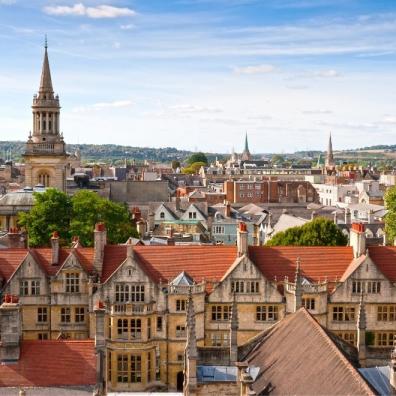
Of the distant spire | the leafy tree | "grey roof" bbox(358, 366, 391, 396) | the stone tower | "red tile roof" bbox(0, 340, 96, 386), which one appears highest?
the stone tower

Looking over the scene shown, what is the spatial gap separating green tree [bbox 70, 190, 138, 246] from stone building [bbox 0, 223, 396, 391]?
2068 cm

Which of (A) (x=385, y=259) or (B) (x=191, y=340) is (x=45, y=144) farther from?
(B) (x=191, y=340)

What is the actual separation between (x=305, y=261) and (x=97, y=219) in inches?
1155

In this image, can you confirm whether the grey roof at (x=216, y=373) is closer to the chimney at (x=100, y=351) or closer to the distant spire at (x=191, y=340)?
the distant spire at (x=191, y=340)

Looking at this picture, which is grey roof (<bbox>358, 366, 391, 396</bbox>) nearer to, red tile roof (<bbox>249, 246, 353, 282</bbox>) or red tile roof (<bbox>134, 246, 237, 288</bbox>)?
red tile roof (<bbox>249, 246, 353, 282</bbox>)

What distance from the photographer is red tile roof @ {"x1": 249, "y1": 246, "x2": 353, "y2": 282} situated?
49.3 metres

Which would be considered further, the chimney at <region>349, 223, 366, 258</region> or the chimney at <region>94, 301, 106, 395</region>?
the chimney at <region>349, 223, 366, 258</region>

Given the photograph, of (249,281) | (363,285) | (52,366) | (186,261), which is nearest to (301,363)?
(52,366)

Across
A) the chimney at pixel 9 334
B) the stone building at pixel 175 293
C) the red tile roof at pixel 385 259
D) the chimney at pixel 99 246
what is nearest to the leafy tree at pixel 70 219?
the stone building at pixel 175 293

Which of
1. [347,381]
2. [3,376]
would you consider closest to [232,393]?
[347,381]

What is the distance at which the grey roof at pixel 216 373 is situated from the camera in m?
31.0

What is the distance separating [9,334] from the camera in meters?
31.1

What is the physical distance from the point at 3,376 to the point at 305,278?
79.1ft

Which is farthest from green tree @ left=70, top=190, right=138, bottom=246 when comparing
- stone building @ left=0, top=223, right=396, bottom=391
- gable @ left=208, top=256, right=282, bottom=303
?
gable @ left=208, top=256, right=282, bottom=303
